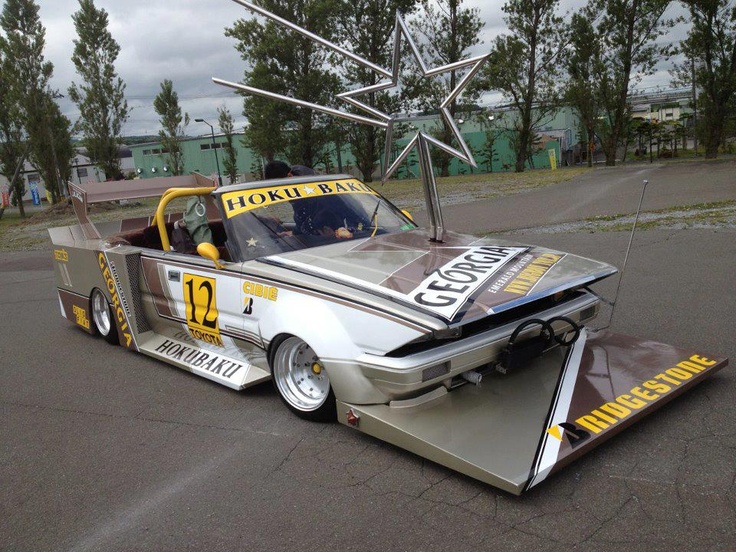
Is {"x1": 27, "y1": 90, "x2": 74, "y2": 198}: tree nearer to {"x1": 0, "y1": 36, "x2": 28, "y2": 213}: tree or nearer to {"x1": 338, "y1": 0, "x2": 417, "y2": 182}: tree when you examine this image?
{"x1": 0, "y1": 36, "x2": 28, "y2": 213}: tree

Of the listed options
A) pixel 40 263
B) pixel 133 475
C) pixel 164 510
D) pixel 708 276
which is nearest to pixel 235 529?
pixel 164 510

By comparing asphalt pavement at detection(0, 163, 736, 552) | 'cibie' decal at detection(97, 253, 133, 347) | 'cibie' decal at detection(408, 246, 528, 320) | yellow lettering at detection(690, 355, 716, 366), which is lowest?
asphalt pavement at detection(0, 163, 736, 552)

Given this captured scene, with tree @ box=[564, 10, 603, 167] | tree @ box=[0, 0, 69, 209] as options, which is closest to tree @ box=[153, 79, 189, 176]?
tree @ box=[0, 0, 69, 209]

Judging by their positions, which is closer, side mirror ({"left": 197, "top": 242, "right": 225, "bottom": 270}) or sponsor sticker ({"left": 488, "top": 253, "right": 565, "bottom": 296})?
sponsor sticker ({"left": 488, "top": 253, "right": 565, "bottom": 296})

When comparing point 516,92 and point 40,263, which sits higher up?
point 516,92

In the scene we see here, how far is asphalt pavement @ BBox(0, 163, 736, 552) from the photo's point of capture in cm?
277

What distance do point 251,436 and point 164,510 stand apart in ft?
2.76

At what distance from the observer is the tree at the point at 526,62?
32.2 m

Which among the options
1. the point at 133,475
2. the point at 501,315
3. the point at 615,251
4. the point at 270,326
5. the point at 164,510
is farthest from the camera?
the point at 615,251

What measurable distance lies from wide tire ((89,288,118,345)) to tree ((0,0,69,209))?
28.8m

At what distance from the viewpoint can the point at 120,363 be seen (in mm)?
5754

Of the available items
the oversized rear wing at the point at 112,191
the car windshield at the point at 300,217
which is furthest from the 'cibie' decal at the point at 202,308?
the oversized rear wing at the point at 112,191

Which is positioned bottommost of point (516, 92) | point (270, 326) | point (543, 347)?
point (543, 347)

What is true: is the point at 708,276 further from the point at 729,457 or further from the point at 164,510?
the point at 164,510
